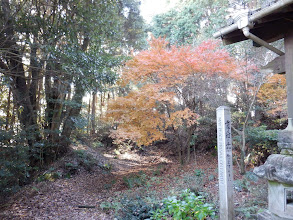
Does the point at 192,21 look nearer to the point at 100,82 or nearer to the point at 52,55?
the point at 100,82

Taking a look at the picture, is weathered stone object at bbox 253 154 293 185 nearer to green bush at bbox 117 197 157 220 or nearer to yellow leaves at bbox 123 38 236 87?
green bush at bbox 117 197 157 220

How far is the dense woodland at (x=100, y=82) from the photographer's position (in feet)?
20.6

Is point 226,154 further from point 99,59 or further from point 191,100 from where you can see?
point 191,100

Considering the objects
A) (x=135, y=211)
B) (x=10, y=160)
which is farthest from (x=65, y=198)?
(x=135, y=211)

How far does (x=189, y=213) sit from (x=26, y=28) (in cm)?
658

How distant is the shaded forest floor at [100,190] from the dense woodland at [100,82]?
71 cm

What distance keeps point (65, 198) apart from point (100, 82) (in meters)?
4.03

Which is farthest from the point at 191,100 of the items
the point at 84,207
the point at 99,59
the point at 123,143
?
the point at 123,143

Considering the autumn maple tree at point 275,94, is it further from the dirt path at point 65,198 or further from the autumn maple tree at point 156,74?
the dirt path at point 65,198

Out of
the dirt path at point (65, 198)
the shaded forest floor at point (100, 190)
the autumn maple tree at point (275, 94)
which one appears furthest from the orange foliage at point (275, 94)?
the dirt path at point (65, 198)

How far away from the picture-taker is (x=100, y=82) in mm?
6781

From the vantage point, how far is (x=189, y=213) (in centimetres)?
369

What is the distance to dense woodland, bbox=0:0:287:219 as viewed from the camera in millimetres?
6281

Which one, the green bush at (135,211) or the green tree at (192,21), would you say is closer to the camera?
the green bush at (135,211)
